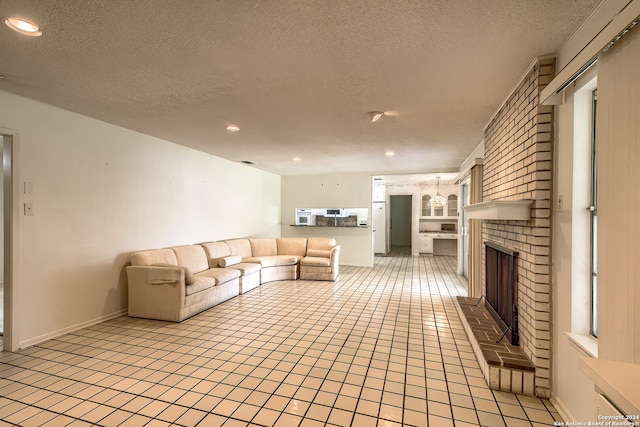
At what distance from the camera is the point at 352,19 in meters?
1.73

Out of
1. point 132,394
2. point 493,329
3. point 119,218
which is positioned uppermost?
point 119,218

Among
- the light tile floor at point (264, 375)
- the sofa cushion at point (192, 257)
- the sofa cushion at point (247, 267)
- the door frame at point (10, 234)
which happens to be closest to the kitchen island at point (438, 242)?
the light tile floor at point (264, 375)

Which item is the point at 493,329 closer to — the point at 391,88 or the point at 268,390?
the point at 268,390

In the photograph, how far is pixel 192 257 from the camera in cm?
491

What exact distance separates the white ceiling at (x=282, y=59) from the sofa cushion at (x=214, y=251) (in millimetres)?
2281

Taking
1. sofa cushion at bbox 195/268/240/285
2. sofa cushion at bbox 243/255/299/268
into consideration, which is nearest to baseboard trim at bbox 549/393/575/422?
sofa cushion at bbox 195/268/240/285

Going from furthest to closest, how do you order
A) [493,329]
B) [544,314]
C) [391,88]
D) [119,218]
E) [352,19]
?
[119,218] → [493,329] → [391,88] → [544,314] → [352,19]

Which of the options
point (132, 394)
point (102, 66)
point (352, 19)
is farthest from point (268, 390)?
point (102, 66)

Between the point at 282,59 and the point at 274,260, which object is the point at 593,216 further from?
the point at 274,260

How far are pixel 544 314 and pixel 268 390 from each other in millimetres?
2141

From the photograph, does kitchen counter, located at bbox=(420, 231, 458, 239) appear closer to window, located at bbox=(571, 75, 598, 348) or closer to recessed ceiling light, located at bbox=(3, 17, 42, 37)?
window, located at bbox=(571, 75, 598, 348)

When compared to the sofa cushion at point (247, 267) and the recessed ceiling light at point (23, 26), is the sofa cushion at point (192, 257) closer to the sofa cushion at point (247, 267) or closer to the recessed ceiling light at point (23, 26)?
the sofa cushion at point (247, 267)

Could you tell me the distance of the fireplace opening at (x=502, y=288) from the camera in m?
2.58

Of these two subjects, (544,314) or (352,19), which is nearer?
(352,19)
